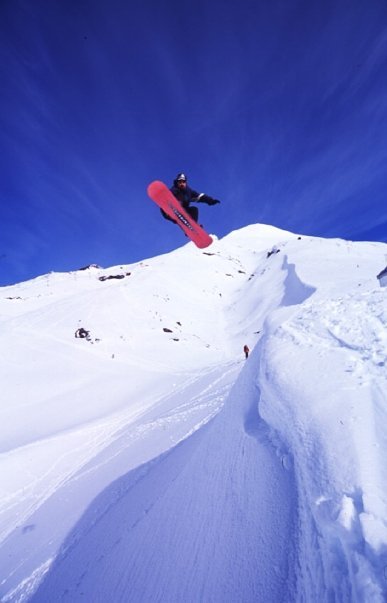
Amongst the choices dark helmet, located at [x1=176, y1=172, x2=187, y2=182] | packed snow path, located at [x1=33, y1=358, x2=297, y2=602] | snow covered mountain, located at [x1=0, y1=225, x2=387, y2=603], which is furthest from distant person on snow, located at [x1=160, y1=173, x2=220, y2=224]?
packed snow path, located at [x1=33, y1=358, x2=297, y2=602]

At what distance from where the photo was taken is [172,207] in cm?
1096

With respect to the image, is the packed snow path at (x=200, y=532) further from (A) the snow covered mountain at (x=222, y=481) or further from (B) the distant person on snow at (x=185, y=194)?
(B) the distant person on snow at (x=185, y=194)

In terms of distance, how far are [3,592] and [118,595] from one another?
2.20 meters

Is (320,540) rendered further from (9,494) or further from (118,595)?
(9,494)

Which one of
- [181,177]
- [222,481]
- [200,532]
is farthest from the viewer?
[181,177]

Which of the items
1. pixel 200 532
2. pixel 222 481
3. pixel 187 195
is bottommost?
pixel 200 532

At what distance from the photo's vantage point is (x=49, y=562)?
4.48 metres

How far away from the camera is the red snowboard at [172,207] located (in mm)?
10789

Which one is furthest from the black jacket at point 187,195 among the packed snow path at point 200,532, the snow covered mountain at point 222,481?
the packed snow path at point 200,532

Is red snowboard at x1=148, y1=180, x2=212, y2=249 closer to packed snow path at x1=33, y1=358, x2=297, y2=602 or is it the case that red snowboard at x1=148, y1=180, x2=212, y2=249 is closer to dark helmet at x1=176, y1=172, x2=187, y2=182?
dark helmet at x1=176, y1=172, x2=187, y2=182

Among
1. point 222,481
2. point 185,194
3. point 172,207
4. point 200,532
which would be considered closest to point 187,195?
point 185,194

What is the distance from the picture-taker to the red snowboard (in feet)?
35.4

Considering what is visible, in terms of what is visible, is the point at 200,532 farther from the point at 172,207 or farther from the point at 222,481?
the point at 172,207

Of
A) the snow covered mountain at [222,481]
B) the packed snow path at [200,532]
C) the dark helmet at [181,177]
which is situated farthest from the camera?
the dark helmet at [181,177]
